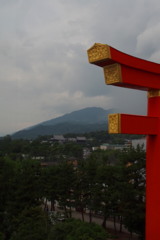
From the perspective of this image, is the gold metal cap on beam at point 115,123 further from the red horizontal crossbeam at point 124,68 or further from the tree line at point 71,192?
the tree line at point 71,192

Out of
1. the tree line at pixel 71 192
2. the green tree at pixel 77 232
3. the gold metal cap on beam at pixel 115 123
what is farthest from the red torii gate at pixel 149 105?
the tree line at pixel 71 192

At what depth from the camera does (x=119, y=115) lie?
8.56m

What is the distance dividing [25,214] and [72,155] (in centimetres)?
5233

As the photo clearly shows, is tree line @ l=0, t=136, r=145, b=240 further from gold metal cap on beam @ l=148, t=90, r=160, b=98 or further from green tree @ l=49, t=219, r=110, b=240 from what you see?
gold metal cap on beam @ l=148, t=90, r=160, b=98

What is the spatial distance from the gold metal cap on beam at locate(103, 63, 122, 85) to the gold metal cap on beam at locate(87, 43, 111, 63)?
50 cm

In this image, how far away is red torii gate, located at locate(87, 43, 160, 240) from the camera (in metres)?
8.59

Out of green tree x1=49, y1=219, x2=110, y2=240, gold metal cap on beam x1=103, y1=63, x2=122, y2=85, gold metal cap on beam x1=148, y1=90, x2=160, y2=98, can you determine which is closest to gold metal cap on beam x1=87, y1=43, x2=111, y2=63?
gold metal cap on beam x1=103, y1=63, x2=122, y2=85

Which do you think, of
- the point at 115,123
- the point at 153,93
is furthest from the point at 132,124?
the point at 153,93

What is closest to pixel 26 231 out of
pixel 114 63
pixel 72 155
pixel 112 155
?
pixel 114 63

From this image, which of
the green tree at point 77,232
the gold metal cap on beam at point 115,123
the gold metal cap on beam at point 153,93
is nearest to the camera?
the gold metal cap on beam at point 115,123

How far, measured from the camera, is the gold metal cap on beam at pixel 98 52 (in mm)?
8352

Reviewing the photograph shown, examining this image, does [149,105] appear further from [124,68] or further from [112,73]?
[112,73]

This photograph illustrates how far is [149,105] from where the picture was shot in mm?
9891

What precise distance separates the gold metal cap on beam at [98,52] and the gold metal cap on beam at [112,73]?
1.65 feet
